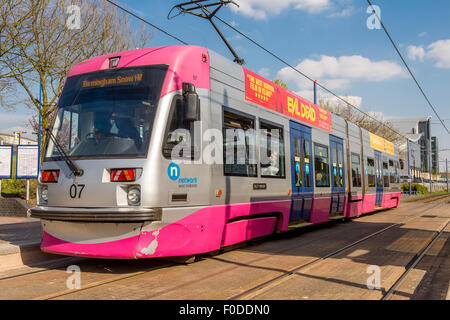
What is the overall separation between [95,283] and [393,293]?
3622 millimetres

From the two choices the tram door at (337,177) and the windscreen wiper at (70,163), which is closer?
the windscreen wiper at (70,163)

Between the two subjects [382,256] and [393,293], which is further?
[382,256]

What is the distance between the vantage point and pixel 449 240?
9.22 meters

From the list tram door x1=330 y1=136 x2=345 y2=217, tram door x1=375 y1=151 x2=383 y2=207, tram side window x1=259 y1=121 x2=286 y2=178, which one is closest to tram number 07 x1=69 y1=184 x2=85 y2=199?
tram side window x1=259 y1=121 x2=286 y2=178

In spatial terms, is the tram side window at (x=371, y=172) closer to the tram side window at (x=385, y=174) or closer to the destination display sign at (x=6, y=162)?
the tram side window at (x=385, y=174)

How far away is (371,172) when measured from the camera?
1568cm

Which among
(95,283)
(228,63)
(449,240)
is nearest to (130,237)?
(95,283)

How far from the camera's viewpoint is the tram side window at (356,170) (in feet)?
44.2

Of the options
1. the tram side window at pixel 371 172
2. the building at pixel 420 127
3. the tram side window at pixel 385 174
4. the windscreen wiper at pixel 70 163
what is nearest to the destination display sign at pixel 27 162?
the windscreen wiper at pixel 70 163

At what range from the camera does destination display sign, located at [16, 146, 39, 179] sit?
48.8ft

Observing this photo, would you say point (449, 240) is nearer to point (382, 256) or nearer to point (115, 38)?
point (382, 256)

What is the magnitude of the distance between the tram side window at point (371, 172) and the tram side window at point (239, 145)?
911 cm

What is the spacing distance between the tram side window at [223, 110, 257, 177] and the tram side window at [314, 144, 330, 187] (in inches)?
138

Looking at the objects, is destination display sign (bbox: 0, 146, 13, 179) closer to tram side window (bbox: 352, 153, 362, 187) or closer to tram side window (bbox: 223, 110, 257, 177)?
tram side window (bbox: 223, 110, 257, 177)
